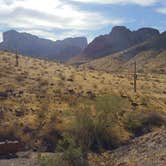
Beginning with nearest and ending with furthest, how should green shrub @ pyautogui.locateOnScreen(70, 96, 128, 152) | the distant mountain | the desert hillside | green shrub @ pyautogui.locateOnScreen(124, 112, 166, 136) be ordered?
green shrub @ pyautogui.locateOnScreen(70, 96, 128, 152) → the desert hillside → green shrub @ pyautogui.locateOnScreen(124, 112, 166, 136) → the distant mountain

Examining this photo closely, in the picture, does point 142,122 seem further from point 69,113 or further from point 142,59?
A: point 142,59

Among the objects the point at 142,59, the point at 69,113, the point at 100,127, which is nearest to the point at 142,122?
the point at 100,127

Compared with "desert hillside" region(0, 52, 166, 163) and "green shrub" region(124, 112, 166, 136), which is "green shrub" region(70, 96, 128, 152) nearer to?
"desert hillside" region(0, 52, 166, 163)

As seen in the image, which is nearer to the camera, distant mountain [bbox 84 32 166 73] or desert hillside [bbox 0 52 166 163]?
desert hillside [bbox 0 52 166 163]

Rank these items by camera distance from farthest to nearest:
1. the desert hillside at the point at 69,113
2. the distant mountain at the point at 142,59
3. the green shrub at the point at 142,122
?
the distant mountain at the point at 142,59 < the green shrub at the point at 142,122 < the desert hillside at the point at 69,113

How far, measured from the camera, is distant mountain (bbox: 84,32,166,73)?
14988 cm

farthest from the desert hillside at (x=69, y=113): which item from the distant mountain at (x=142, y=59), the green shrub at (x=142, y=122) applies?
the distant mountain at (x=142, y=59)

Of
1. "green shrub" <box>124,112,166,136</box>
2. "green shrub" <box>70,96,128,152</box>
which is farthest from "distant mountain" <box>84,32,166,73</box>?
"green shrub" <box>70,96,128,152</box>

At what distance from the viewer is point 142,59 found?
16388cm

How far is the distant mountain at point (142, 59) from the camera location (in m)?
150

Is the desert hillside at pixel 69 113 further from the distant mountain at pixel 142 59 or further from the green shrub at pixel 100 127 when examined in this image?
the distant mountain at pixel 142 59

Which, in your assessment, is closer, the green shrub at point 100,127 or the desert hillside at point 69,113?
the green shrub at point 100,127

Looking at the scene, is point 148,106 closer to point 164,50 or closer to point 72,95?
point 72,95

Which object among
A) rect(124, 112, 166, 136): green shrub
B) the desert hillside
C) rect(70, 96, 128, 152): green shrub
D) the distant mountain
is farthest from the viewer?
the distant mountain
